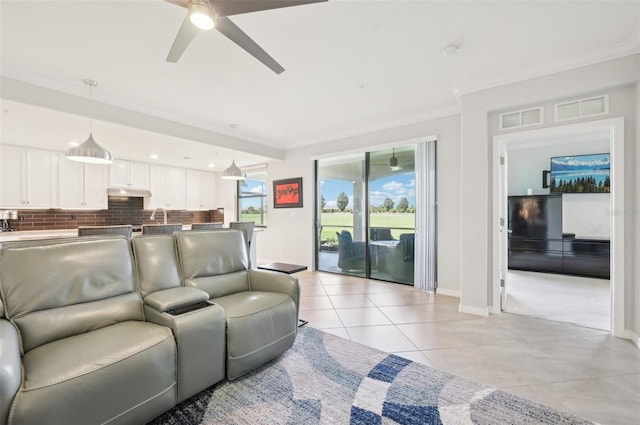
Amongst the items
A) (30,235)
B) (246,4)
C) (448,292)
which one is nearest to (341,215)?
(448,292)

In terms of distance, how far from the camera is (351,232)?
196 inches

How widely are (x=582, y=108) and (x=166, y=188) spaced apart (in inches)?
286

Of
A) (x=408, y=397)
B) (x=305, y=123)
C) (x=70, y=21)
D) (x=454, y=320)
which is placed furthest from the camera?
(x=305, y=123)

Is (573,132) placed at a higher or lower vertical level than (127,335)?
higher

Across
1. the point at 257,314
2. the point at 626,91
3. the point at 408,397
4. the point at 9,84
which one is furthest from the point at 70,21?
the point at 626,91

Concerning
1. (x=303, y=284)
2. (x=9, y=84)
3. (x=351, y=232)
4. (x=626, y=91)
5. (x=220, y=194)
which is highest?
(x=9, y=84)

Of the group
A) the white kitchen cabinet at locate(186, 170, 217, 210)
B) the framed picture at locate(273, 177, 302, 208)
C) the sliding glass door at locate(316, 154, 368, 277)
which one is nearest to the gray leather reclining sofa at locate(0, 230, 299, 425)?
the sliding glass door at locate(316, 154, 368, 277)

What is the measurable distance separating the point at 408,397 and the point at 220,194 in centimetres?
674

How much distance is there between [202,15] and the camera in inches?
57.2

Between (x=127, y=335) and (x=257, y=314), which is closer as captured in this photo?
(x=127, y=335)

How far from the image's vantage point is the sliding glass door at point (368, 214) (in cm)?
436

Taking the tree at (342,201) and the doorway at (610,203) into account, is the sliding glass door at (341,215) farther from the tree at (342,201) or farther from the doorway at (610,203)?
the doorway at (610,203)

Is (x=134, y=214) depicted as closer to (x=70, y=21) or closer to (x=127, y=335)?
(x=70, y=21)

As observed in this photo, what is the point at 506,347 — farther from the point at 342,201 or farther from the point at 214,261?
the point at 342,201
